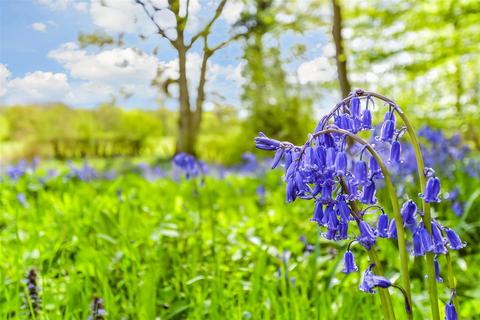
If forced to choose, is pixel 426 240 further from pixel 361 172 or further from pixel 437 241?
pixel 361 172

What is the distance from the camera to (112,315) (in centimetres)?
200

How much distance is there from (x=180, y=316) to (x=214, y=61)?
1.82 metres

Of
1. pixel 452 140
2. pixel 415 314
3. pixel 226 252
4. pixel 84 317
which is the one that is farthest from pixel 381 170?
pixel 452 140

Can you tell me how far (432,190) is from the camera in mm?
1026

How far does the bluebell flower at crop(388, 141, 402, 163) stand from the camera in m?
1.08

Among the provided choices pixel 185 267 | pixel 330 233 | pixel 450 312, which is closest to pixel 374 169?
pixel 330 233

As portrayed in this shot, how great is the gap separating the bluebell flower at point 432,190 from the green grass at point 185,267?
2.82 feet

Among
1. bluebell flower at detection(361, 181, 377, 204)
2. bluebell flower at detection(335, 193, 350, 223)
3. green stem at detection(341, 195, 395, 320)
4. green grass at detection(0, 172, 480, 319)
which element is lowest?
green grass at detection(0, 172, 480, 319)

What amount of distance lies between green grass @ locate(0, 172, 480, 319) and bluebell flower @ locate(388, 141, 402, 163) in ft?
2.77

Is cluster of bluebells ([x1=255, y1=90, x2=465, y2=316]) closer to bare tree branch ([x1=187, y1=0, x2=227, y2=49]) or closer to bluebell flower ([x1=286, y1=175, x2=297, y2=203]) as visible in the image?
bluebell flower ([x1=286, y1=175, x2=297, y2=203])

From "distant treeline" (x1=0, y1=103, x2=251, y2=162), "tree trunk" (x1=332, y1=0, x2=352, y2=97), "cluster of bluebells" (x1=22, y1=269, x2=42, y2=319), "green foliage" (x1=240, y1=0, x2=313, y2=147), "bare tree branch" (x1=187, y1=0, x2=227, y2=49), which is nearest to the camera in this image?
"cluster of bluebells" (x1=22, y1=269, x2=42, y2=319)

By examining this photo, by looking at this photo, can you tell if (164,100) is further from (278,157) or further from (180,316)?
(278,157)

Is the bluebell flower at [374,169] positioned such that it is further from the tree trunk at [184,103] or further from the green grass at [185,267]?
the tree trunk at [184,103]

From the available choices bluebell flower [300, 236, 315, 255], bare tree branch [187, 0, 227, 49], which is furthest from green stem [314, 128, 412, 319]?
bare tree branch [187, 0, 227, 49]
